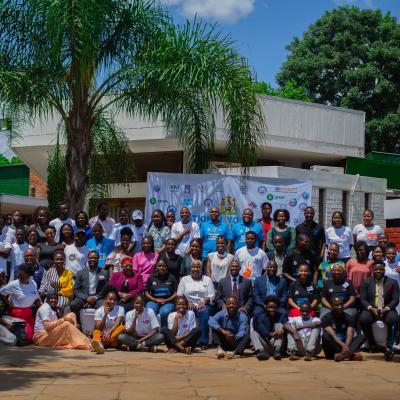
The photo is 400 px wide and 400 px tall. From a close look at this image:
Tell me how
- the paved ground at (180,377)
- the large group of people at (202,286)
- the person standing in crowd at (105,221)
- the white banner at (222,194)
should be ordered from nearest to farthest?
the paved ground at (180,377) < the large group of people at (202,286) < the person standing in crowd at (105,221) < the white banner at (222,194)

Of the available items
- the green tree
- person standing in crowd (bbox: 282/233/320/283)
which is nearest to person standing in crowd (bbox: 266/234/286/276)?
person standing in crowd (bbox: 282/233/320/283)

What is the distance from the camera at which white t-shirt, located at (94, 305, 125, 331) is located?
38.9ft

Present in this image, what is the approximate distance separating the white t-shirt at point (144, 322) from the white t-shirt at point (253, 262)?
1.53 m

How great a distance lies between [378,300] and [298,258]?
4.25 ft

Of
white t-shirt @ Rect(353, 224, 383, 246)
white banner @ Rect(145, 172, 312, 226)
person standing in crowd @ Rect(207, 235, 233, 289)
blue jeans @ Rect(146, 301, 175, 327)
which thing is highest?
white banner @ Rect(145, 172, 312, 226)

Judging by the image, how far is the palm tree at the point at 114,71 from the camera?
12734mm

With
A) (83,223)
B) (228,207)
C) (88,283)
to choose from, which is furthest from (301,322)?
(83,223)

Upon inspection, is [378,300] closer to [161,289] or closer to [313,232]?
[313,232]

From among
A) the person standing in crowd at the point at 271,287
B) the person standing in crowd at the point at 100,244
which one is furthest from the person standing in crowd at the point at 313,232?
the person standing in crowd at the point at 100,244

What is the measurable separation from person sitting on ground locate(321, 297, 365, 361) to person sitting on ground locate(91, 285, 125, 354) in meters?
2.91

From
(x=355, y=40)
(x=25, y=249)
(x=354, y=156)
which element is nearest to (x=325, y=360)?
(x=25, y=249)

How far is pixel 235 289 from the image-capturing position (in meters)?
12.2

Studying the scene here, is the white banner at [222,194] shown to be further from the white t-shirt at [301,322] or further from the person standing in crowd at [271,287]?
the white t-shirt at [301,322]

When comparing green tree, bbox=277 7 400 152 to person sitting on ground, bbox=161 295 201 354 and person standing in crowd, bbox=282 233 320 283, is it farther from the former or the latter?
person sitting on ground, bbox=161 295 201 354
